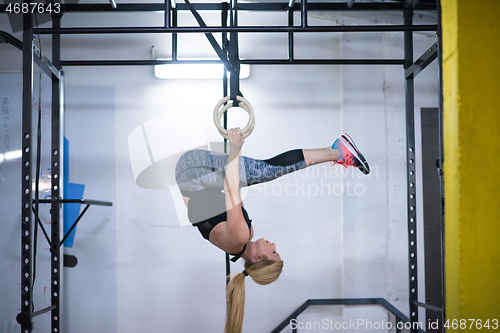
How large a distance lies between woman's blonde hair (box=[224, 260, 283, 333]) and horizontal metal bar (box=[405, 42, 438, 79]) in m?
1.66

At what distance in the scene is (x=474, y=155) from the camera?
0.99m

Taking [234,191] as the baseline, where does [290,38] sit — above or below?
above

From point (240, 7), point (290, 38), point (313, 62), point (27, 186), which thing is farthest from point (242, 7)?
point (27, 186)

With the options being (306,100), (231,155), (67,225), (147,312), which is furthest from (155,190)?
(306,100)

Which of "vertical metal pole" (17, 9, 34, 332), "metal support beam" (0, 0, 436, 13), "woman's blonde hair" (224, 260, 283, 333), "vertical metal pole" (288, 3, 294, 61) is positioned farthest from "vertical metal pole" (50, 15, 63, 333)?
"vertical metal pole" (288, 3, 294, 61)

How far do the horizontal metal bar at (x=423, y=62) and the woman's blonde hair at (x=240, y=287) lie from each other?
5.45 ft

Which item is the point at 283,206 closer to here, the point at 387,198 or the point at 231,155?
the point at 387,198

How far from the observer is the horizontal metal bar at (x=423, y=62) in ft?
6.81

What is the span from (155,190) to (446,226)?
2.47 meters

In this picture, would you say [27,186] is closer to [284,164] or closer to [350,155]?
[284,164]

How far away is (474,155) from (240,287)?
5.88ft

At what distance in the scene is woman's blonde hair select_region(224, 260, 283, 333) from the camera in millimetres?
2307

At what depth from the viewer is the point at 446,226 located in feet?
3.44

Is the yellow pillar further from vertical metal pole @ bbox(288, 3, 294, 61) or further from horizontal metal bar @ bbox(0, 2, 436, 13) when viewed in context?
horizontal metal bar @ bbox(0, 2, 436, 13)
